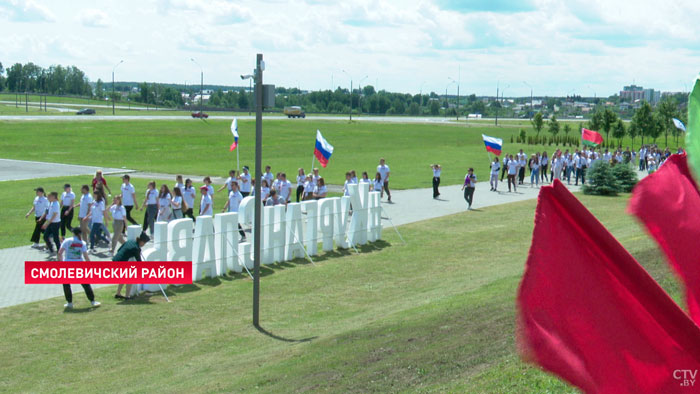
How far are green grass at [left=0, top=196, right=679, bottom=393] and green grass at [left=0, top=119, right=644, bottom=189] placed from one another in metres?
21.0

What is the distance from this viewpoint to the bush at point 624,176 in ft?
123

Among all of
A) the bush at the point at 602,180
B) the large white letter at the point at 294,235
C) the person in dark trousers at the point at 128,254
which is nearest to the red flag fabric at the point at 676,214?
the person in dark trousers at the point at 128,254

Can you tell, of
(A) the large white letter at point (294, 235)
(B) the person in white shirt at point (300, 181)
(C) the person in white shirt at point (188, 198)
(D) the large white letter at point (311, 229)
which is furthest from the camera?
(B) the person in white shirt at point (300, 181)

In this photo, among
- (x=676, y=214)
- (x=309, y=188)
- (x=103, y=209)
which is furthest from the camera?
(x=309, y=188)

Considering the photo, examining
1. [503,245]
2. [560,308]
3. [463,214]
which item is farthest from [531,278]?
[463,214]

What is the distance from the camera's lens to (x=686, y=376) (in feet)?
6.27

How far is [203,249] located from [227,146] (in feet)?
160

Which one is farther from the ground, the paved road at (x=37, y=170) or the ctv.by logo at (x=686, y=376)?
the ctv.by logo at (x=686, y=376)

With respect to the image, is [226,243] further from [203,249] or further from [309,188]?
[309,188]

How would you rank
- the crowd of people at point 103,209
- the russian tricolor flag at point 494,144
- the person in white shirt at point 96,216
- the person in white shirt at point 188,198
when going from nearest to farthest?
the crowd of people at point 103,209, the person in white shirt at point 96,216, the person in white shirt at point 188,198, the russian tricolor flag at point 494,144

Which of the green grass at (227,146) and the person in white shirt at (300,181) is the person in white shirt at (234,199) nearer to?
the person in white shirt at (300,181)
